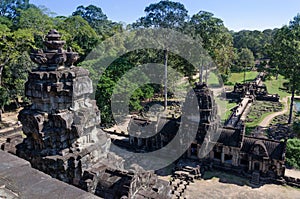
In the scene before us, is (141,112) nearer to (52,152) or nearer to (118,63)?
(118,63)

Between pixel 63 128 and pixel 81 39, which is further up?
pixel 81 39

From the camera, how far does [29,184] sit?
417 centimetres

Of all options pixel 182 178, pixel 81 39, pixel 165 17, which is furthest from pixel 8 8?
pixel 182 178

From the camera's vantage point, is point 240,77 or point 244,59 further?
point 244,59

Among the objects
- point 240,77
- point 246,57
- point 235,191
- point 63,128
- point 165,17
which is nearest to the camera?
point 63,128

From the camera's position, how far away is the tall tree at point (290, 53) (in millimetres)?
31172

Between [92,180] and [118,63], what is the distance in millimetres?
24300

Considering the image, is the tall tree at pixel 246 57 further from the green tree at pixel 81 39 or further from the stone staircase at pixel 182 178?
the stone staircase at pixel 182 178

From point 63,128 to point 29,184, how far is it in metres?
8.67

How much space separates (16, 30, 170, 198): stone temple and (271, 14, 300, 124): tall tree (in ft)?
86.9

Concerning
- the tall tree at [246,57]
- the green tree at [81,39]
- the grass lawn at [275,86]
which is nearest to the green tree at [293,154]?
the grass lawn at [275,86]

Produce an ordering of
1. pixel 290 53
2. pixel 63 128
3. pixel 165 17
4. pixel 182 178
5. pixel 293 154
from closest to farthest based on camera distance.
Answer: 1. pixel 63 128
2. pixel 182 178
3. pixel 293 154
4. pixel 290 53
5. pixel 165 17

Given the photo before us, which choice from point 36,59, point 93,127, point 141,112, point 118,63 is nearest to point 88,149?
point 93,127

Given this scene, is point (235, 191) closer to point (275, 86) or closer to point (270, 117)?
point (270, 117)
